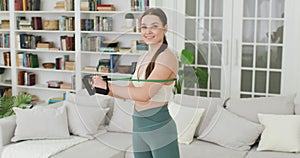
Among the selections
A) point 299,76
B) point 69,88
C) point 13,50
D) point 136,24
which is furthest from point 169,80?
point 13,50

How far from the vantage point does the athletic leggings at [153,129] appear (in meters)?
1.02

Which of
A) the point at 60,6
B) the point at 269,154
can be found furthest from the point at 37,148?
the point at 60,6

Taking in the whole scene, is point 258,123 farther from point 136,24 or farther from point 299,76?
point 136,24

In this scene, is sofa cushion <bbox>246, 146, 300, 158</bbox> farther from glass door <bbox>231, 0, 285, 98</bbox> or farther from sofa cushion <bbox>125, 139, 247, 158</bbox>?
glass door <bbox>231, 0, 285, 98</bbox>

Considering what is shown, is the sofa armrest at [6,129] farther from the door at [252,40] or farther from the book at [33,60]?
the book at [33,60]

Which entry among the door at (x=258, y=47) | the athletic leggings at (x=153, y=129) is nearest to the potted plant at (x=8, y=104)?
the door at (x=258, y=47)

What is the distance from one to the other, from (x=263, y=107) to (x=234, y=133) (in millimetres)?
343

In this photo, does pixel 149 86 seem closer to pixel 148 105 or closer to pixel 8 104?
pixel 148 105

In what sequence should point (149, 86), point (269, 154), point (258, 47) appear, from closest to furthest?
point (149, 86) < point (269, 154) < point (258, 47)

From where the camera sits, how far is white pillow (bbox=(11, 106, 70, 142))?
3.26 m

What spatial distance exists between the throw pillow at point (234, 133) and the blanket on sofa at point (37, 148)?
1018 millimetres

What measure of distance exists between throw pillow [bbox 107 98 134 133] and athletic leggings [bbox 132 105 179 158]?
0.07 feet

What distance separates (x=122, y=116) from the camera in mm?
1120

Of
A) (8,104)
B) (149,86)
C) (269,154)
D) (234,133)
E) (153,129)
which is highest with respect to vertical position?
(149,86)
